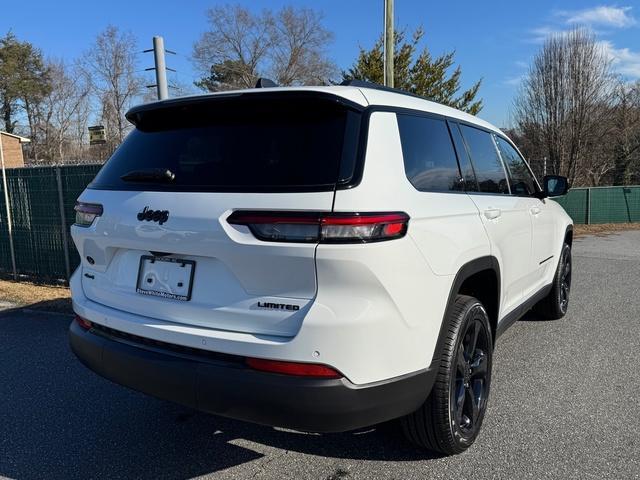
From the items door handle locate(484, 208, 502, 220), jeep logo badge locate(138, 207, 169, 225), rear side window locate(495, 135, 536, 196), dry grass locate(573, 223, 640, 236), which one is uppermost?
rear side window locate(495, 135, 536, 196)

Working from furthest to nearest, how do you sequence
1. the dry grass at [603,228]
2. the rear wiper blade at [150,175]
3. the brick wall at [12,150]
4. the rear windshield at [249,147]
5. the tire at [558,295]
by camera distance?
the brick wall at [12,150], the dry grass at [603,228], the tire at [558,295], the rear wiper blade at [150,175], the rear windshield at [249,147]

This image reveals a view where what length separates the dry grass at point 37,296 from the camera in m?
6.13

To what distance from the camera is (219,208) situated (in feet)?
7.11

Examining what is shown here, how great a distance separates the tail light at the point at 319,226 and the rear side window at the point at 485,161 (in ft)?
4.71

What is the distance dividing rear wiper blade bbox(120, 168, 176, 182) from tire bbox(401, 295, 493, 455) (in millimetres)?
1499

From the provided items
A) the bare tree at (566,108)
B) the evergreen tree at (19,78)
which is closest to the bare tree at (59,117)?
the evergreen tree at (19,78)

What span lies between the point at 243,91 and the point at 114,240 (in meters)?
0.97

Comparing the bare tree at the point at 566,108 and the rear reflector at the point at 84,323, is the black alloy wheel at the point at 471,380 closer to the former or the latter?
the rear reflector at the point at 84,323

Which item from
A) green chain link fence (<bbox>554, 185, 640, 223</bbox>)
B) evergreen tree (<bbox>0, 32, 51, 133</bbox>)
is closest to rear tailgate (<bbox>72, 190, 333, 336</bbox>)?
green chain link fence (<bbox>554, 185, 640, 223</bbox>)

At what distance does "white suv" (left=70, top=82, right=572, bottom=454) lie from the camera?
2023 mm

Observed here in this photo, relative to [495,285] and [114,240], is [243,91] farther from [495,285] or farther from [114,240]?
[495,285]

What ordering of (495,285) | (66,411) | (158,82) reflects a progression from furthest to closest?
(158,82) < (66,411) < (495,285)

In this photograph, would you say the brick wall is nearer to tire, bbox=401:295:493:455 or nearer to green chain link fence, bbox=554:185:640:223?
green chain link fence, bbox=554:185:640:223

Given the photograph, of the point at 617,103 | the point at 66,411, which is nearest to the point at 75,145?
the point at 617,103
